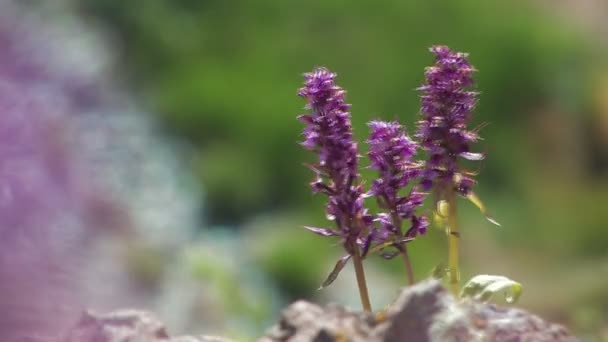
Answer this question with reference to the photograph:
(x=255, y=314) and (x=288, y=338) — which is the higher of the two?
(x=255, y=314)

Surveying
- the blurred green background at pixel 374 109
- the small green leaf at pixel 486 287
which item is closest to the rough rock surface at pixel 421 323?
the small green leaf at pixel 486 287

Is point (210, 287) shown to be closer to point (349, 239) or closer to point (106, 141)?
point (106, 141)

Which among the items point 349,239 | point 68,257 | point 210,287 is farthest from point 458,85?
point 210,287

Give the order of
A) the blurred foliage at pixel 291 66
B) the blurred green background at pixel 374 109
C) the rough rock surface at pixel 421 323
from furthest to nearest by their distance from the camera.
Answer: the blurred foliage at pixel 291 66, the blurred green background at pixel 374 109, the rough rock surface at pixel 421 323

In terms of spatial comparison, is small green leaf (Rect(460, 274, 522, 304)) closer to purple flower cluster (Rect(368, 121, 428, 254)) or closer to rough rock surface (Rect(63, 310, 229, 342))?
purple flower cluster (Rect(368, 121, 428, 254))

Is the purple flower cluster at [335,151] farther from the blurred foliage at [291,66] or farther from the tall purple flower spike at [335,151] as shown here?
the blurred foliage at [291,66]

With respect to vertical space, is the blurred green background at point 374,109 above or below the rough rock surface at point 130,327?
above

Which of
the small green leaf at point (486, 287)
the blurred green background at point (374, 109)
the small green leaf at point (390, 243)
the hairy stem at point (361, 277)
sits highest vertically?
the blurred green background at point (374, 109)

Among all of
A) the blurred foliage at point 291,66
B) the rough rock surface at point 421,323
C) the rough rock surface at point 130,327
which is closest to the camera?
the rough rock surface at point 421,323
